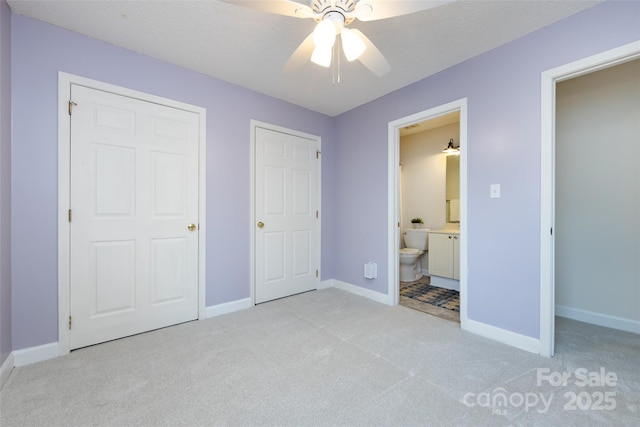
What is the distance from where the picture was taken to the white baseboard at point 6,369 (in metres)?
1.65

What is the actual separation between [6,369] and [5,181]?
1.20 metres

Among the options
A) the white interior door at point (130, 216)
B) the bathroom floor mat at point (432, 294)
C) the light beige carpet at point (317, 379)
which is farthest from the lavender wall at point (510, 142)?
the white interior door at point (130, 216)

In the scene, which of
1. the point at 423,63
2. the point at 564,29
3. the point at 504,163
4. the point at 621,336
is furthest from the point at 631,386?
the point at 423,63

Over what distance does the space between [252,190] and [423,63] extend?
2.12 m

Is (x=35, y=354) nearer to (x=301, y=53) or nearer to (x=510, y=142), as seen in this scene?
(x=301, y=53)

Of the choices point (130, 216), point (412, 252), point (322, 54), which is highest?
point (322, 54)

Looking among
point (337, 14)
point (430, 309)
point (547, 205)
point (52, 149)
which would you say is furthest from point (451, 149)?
point (52, 149)

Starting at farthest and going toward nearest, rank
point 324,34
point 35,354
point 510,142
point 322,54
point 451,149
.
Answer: point 451,149
point 510,142
point 35,354
point 322,54
point 324,34

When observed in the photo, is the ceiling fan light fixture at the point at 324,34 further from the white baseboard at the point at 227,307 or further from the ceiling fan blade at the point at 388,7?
the white baseboard at the point at 227,307

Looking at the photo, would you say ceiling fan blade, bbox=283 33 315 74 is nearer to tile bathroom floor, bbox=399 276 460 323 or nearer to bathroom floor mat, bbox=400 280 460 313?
tile bathroom floor, bbox=399 276 460 323

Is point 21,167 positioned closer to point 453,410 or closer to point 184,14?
point 184,14

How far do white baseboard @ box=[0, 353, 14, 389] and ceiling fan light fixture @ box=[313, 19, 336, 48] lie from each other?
2.74 meters

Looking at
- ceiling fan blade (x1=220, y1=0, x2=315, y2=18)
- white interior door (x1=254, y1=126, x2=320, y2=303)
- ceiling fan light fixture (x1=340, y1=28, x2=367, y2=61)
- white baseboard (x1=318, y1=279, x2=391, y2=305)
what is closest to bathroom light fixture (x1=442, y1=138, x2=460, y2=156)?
white interior door (x1=254, y1=126, x2=320, y2=303)

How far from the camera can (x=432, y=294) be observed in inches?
137
